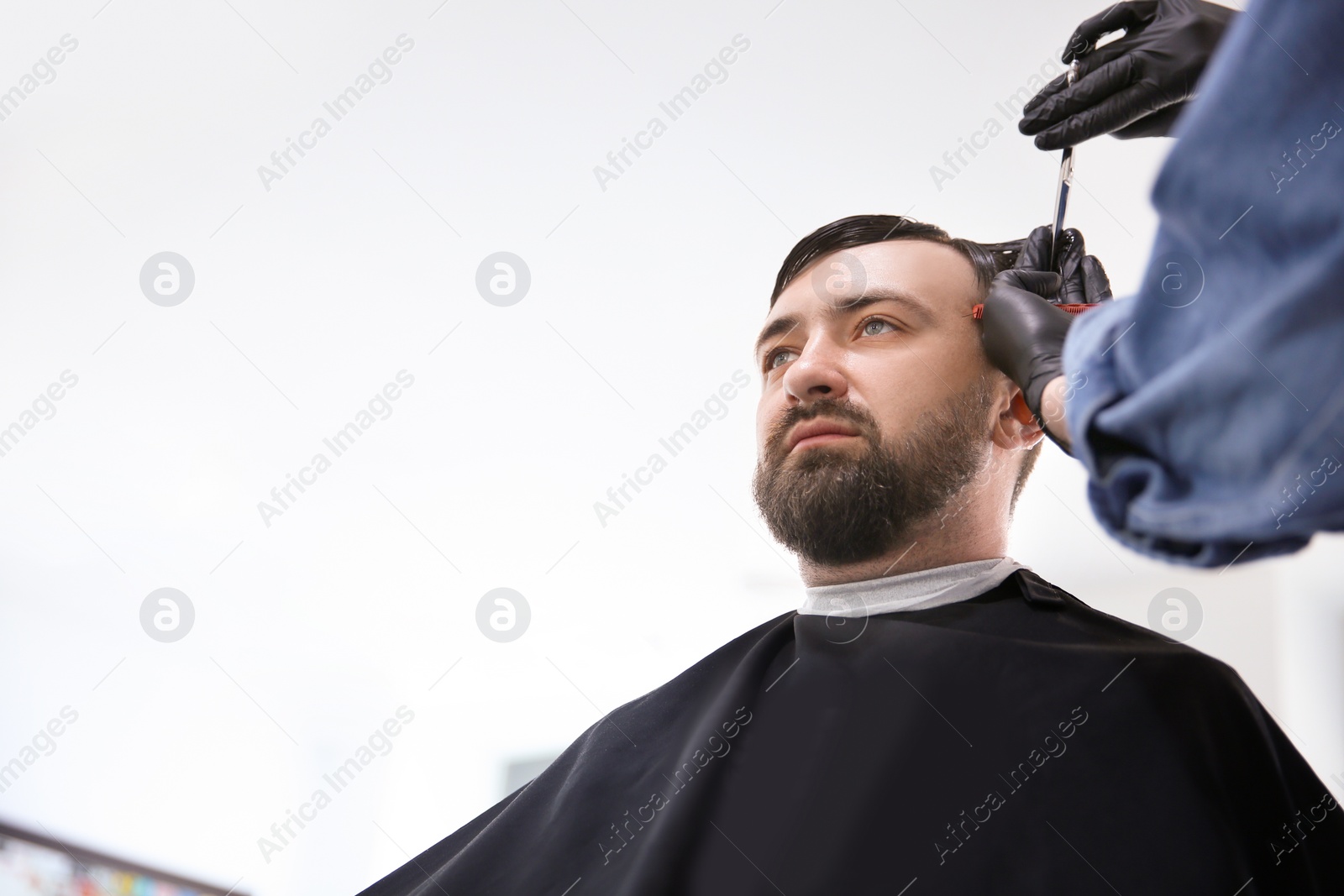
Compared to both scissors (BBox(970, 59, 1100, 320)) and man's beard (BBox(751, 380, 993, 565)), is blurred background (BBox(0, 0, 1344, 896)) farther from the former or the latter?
man's beard (BBox(751, 380, 993, 565))

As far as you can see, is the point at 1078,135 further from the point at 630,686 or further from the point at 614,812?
the point at 630,686

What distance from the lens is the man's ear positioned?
5.59 ft

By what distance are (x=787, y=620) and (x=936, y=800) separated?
54cm

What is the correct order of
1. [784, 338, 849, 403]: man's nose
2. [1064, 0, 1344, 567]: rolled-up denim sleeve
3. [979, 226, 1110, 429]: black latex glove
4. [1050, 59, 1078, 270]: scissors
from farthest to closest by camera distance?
1. [784, 338, 849, 403]: man's nose
2. [1050, 59, 1078, 270]: scissors
3. [979, 226, 1110, 429]: black latex glove
4. [1064, 0, 1344, 567]: rolled-up denim sleeve

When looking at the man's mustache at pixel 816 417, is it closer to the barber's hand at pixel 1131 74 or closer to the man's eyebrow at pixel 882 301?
the man's eyebrow at pixel 882 301

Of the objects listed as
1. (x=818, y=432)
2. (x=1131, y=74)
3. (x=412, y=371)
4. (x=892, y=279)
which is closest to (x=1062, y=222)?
(x=892, y=279)

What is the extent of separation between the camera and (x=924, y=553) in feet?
5.25

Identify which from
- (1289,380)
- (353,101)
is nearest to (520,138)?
(353,101)

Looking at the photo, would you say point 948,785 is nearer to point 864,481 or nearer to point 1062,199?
point 864,481

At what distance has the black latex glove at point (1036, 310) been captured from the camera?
1.18 meters

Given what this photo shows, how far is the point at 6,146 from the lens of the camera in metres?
3.21

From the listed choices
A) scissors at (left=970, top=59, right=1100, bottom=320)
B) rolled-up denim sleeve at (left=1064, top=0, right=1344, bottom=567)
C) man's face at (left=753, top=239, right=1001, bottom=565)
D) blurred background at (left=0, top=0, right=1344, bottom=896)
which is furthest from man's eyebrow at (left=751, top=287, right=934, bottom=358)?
blurred background at (left=0, top=0, right=1344, bottom=896)

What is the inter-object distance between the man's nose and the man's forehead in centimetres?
16

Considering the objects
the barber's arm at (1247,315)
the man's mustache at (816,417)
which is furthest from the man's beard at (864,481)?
the barber's arm at (1247,315)
